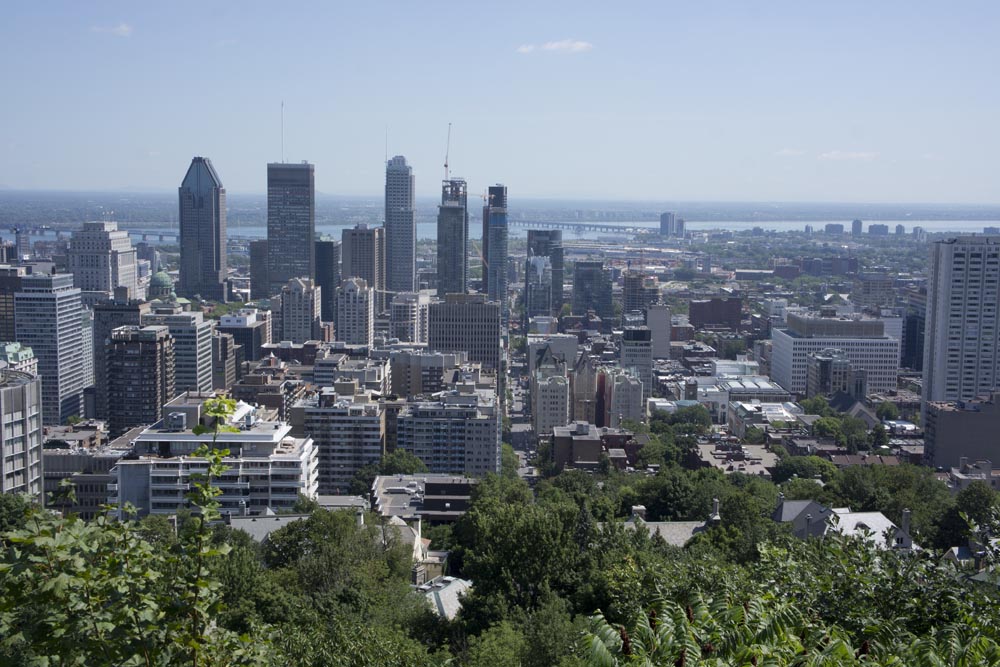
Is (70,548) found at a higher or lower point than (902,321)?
higher

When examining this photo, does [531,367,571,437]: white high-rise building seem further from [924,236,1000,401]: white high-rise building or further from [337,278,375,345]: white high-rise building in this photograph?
[337,278,375,345]: white high-rise building

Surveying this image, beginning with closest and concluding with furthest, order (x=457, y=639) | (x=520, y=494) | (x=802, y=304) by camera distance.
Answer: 1. (x=457, y=639)
2. (x=520, y=494)
3. (x=802, y=304)

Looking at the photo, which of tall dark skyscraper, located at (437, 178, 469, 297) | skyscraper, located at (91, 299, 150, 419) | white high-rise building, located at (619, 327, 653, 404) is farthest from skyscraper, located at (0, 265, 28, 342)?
tall dark skyscraper, located at (437, 178, 469, 297)

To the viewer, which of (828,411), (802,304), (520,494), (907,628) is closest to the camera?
(907,628)

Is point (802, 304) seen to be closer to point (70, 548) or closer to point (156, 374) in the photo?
point (156, 374)

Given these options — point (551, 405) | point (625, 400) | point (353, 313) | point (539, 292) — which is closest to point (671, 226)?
point (539, 292)

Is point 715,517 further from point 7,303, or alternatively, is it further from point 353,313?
point 353,313

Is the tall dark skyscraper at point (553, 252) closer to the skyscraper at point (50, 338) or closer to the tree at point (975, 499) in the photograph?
the skyscraper at point (50, 338)

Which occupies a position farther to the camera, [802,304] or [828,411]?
[802,304]

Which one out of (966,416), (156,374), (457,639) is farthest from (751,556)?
(156,374)
